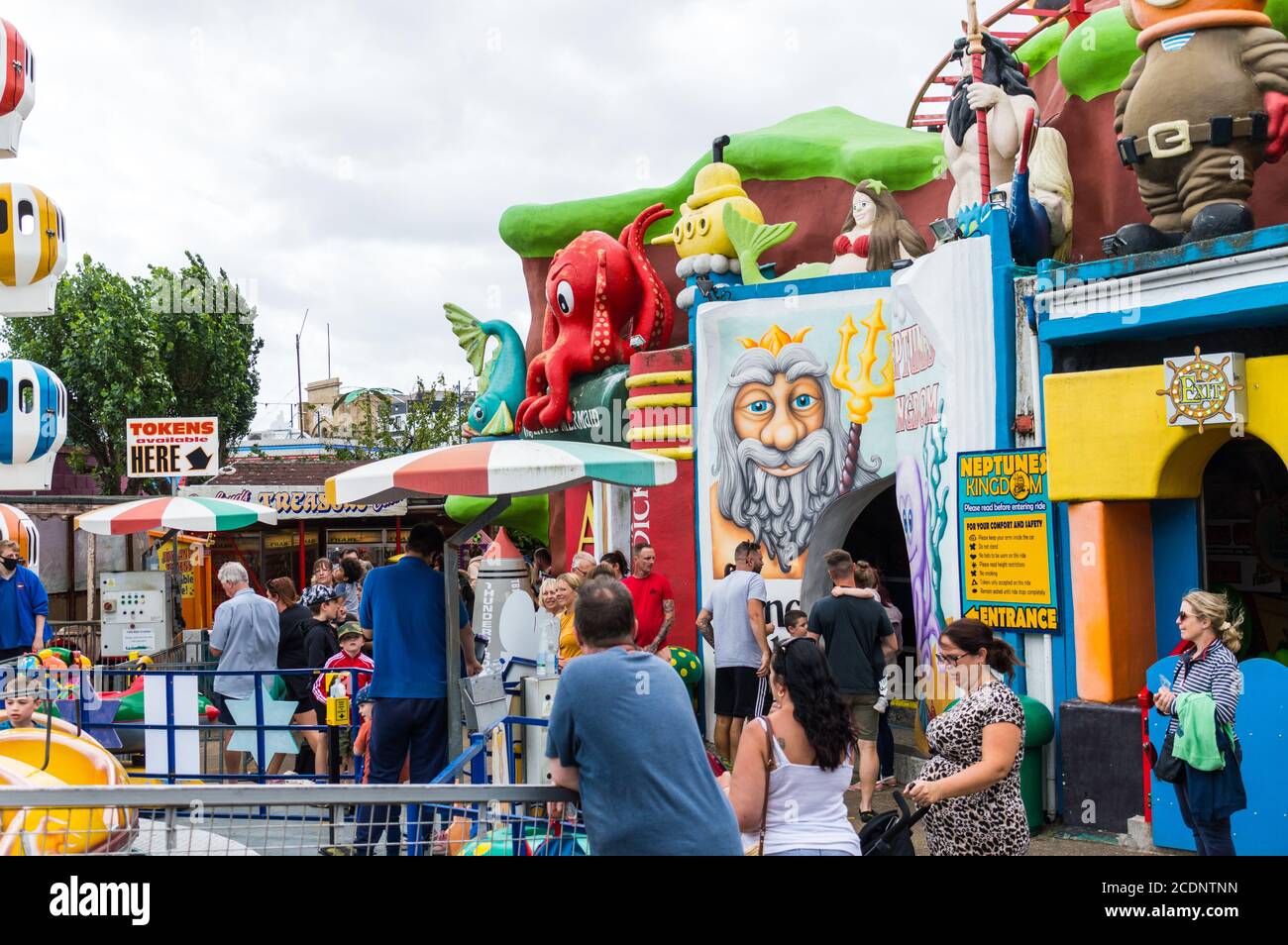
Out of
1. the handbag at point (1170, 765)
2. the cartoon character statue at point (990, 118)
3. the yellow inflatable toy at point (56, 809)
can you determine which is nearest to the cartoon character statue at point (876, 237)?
the cartoon character statue at point (990, 118)

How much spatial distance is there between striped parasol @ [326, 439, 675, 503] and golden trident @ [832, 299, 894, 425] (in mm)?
3775

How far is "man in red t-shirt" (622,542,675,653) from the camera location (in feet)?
31.8

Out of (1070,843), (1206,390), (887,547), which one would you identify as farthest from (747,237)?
(1070,843)

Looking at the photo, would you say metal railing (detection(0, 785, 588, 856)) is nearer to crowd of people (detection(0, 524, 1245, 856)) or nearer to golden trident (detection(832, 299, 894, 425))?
crowd of people (detection(0, 524, 1245, 856))

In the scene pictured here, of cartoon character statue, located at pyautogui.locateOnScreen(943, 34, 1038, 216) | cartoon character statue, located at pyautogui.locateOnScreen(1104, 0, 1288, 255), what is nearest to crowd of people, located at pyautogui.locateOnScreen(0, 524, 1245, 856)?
cartoon character statue, located at pyautogui.locateOnScreen(1104, 0, 1288, 255)

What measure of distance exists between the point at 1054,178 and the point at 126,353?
2433 centimetres

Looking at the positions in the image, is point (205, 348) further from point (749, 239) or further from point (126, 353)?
point (749, 239)

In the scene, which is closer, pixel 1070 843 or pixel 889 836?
pixel 889 836

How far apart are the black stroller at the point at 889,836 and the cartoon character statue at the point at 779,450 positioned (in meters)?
5.91

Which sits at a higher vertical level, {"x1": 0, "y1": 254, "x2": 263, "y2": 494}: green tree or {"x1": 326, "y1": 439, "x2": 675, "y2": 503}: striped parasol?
{"x1": 0, "y1": 254, "x2": 263, "y2": 494}: green tree

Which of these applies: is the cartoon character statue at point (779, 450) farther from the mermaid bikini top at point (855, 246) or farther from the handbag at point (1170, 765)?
the handbag at point (1170, 765)

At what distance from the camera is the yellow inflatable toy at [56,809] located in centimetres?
393

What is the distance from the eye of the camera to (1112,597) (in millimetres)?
7230
